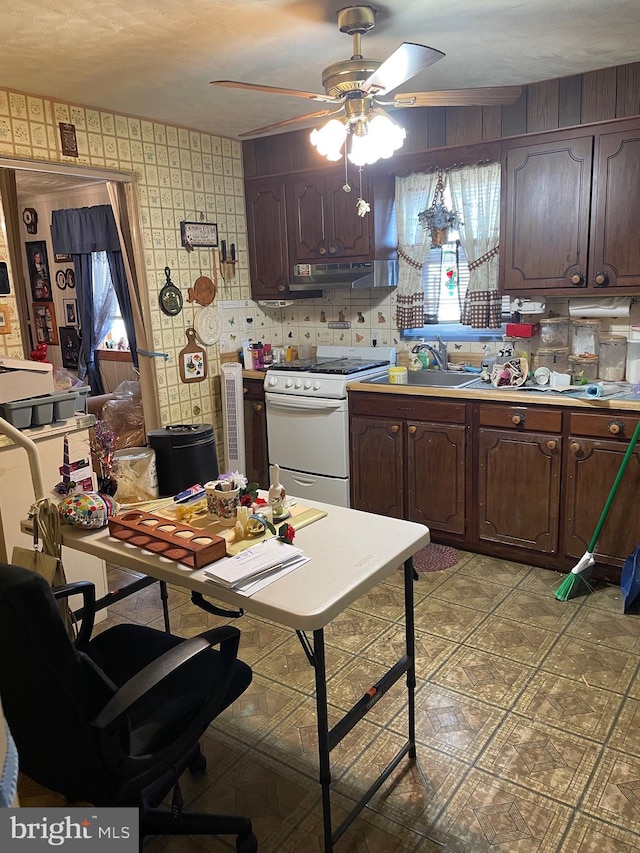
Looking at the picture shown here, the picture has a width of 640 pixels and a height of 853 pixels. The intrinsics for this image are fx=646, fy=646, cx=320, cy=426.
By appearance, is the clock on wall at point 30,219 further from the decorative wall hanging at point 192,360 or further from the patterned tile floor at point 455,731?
the patterned tile floor at point 455,731

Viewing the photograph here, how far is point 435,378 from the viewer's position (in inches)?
158

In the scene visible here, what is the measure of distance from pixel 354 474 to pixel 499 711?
1.81 meters

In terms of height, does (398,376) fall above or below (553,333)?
below

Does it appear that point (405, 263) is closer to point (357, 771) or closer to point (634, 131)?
point (634, 131)

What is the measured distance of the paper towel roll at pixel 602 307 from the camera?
11.0 feet

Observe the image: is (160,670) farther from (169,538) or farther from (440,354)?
(440,354)

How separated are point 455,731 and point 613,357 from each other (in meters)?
2.22

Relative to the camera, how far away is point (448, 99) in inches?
91.4

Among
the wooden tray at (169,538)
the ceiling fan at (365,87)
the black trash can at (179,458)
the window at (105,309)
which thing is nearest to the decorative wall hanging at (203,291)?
the black trash can at (179,458)

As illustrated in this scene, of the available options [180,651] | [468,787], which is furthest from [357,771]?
[180,651]

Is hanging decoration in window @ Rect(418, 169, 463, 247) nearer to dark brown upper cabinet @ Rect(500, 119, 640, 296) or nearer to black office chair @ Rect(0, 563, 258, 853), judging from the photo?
dark brown upper cabinet @ Rect(500, 119, 640, 296)

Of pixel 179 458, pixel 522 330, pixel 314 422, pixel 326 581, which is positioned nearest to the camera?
pixel 326 581

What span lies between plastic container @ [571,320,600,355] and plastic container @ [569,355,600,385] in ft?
0.16

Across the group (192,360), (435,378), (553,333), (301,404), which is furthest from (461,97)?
(192,360)
